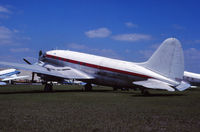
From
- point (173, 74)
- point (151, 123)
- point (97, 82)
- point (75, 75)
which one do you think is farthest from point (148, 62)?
point (151, 123)

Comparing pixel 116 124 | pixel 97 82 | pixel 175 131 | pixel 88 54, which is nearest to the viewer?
pixel 175 131

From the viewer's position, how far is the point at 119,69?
26.8m

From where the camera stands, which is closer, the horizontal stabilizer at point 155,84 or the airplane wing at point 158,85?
the horizontal stabilizer at point 155,84

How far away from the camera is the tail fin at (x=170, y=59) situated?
23.4m

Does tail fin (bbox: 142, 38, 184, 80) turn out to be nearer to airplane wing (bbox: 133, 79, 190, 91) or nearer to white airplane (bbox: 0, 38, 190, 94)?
white airplane (bbox: 0, 38, 190, 94)

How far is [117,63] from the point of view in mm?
27812

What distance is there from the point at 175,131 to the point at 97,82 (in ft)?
74.0

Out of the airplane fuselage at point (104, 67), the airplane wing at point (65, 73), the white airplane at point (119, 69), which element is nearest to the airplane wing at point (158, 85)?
the white airplane at point (119, 69)

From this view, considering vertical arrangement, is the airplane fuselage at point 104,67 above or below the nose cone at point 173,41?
below

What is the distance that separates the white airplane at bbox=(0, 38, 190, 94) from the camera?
2341 centimetres

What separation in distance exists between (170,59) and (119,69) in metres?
5.80

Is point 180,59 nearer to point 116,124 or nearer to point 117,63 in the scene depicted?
point 117,63

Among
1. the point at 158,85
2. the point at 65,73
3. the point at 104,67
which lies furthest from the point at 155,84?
the point at 65,73

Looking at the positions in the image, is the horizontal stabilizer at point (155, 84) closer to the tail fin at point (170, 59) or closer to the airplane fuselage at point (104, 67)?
the airplane fuselage at point (104, 67)
